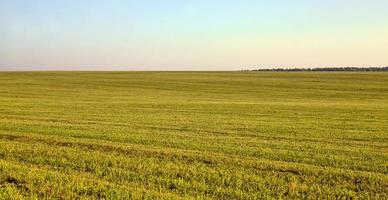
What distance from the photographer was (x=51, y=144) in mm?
13352

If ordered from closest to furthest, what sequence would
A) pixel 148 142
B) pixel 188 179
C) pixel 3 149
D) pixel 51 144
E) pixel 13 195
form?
pixel 13 195 → pixel 188 179 → pixel 3 149 → pixel 51 144 → pixel 148 142

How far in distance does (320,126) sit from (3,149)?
1371 cm

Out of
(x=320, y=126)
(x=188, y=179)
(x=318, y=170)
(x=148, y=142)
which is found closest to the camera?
(x=188, y=179)

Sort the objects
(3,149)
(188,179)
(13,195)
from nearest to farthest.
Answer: (13,195), (188,179), (3,149)

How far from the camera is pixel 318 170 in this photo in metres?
10.3

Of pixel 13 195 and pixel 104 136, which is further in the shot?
pixel 104 136

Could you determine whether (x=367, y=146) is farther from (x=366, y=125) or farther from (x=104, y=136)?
(x=104, y=136)

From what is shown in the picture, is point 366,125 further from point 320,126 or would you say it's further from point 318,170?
point 318,170

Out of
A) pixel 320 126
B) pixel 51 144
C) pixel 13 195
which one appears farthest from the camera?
pixel 320 126

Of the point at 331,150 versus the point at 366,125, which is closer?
the point at 331,150

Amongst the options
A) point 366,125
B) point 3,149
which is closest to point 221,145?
point 3,149

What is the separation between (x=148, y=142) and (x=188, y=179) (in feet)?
17.5

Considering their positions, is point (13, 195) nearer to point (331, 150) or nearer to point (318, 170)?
point (318, 170)

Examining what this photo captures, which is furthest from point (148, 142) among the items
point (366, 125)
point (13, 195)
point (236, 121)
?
point (366, 125)
